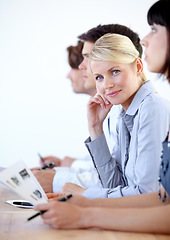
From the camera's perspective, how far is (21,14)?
5.17 m

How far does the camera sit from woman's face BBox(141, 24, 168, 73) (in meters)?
1.36

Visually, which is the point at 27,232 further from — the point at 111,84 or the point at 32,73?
the point at 32,73

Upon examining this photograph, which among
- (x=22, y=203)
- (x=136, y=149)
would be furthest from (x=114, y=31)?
(x=22, y=203)

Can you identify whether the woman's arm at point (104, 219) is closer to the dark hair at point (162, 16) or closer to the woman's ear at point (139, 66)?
the dark hair at point (162, 16)

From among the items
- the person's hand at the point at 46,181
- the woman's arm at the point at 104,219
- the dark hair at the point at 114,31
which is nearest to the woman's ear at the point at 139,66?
the dark hair at the point at 114,31

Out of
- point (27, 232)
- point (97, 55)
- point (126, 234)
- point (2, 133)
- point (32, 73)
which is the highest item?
point (97, 55)

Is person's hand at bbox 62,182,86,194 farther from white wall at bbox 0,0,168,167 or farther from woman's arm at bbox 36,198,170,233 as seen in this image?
white wall at bbox 0,0,168,167

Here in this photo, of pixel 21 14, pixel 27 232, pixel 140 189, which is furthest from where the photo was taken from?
pixel 21 14

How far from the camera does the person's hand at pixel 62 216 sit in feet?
3.73

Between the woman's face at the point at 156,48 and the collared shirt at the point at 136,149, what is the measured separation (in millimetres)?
411

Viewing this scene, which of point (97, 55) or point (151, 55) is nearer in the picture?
point (151, 55)

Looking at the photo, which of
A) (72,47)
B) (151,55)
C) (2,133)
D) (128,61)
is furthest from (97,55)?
(2,133)

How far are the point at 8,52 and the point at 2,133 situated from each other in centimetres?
112

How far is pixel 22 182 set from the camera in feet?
4.41
